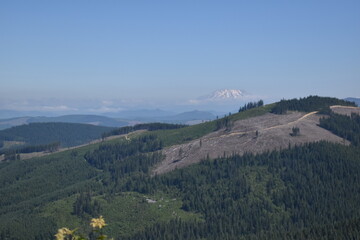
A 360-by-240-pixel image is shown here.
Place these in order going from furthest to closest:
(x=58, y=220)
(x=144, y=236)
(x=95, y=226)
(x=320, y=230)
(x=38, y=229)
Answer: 1. (x=58, y=220)
2. (x=38, y=229)
3. (x=144, y=236)
4. (x=320, y=230)
5. (x=95, y=226)

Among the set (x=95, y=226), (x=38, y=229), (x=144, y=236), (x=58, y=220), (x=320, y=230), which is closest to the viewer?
(x=95, y=226)

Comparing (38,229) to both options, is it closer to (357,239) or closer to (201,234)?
(201,234)

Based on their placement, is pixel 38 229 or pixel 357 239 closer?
pixel 357 239

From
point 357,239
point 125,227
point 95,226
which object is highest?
point 95,226

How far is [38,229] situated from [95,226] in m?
173

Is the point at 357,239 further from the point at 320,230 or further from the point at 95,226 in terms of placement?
the point at 95,226

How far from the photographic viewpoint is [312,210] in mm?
191875

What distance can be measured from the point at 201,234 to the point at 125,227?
37322mm

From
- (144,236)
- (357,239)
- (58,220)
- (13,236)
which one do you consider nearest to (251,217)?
(144,236)

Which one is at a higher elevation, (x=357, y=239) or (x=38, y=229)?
(x=357, y=239)

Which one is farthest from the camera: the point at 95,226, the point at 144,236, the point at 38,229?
the point at 38,229

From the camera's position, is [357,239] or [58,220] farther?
[58,220]

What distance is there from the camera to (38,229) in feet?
606

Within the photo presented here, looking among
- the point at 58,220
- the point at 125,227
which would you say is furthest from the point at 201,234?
the point at 58,220
